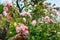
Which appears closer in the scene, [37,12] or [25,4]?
[37,12]

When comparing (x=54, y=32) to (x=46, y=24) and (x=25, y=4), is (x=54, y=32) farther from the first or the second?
(x=25, y=4)

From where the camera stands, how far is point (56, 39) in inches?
81.6

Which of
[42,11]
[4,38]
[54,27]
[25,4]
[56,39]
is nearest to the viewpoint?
[4,38]

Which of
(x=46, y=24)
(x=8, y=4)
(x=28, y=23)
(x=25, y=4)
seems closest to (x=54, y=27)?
(x=46, y=24)

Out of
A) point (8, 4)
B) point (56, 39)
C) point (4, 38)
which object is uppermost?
point (8, 4)

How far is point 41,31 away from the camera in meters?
2.08

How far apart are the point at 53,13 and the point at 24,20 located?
2.46ft

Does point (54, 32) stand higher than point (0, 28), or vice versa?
point (0, 28)

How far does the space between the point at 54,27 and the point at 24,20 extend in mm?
325

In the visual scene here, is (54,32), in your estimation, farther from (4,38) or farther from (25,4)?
(25,4)

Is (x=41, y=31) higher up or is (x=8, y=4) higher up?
(x=8, y=4)

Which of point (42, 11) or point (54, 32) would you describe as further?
point (42, 11)

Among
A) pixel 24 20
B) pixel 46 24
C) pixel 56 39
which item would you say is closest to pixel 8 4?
pixel 24 20

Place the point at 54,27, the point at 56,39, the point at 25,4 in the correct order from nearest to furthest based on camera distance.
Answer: the point at 56,39
the point at 54,27
the point at 25,4
